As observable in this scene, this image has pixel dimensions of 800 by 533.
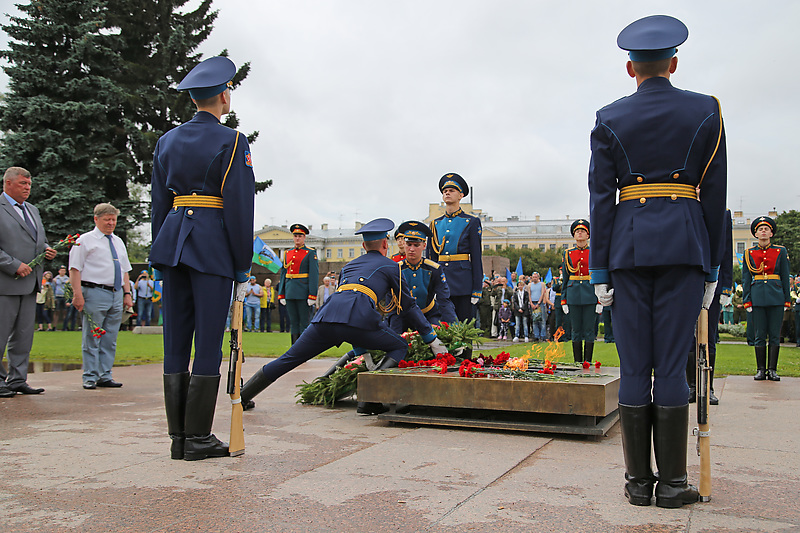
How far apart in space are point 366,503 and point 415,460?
3.34 ft

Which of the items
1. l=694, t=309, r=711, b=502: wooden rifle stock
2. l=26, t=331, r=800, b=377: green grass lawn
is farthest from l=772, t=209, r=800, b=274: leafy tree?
l=694, t=309, r=711, b=502: wooden rifle stock

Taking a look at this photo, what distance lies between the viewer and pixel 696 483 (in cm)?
395

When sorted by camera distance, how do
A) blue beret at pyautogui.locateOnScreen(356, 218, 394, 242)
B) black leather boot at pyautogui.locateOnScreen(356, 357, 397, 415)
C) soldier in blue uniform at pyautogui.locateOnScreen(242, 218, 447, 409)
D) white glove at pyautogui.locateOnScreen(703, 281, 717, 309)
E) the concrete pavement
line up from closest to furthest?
1. the concrete pavement
2. white glove at pyautogui.locateOnScreen(703, 281, 717, 309)
3. soldier in blue uniform at pyautogui.locateOnScreen(242, 218, 447, 409)
4. black leather boot at pyautogui.locateOnScreen(356, 357, 397, 415)
5. blue beret at pyautogui.locateOnScreen(356, 218, 394, 242)

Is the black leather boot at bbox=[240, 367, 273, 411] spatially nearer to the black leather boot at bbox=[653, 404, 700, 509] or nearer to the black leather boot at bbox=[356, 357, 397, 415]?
the black leather boot at bbox=[356, 357, 397, 415]

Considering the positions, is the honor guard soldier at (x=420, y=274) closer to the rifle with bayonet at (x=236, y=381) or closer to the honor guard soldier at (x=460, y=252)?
the honor guard soldier at (x=460, y=252)

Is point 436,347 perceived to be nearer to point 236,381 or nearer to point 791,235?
point 236,381

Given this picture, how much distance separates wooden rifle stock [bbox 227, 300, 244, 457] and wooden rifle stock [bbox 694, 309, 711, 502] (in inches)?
106

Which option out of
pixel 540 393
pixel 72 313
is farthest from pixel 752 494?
pixel 72 313

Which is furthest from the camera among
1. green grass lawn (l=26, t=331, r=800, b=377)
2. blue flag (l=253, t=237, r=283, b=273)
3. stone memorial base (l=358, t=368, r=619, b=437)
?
blue flag (l=253, t=237, r=283, b=273)

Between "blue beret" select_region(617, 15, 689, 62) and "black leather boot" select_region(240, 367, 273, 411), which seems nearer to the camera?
"blue beret" select_region(617, 15, 689, 62)

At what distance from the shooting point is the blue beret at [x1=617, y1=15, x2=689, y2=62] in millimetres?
3662

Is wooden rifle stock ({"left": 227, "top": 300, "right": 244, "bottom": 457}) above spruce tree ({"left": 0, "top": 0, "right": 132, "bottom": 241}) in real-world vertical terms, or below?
below

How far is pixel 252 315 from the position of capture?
25.6m

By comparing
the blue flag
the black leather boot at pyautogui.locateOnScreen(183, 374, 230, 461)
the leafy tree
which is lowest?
the black leather boot at pyautogui.locateOnScreen(183, 374, 230, 461)
